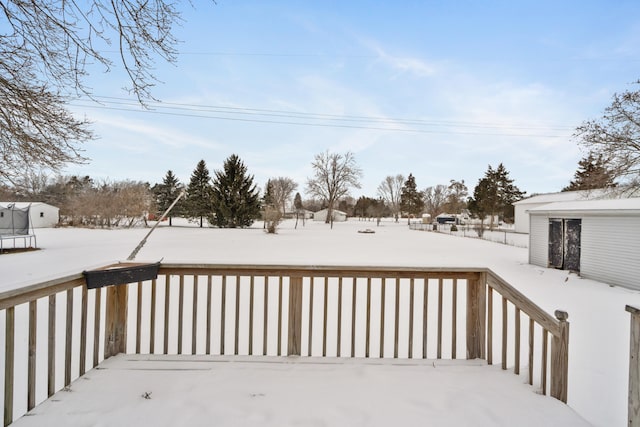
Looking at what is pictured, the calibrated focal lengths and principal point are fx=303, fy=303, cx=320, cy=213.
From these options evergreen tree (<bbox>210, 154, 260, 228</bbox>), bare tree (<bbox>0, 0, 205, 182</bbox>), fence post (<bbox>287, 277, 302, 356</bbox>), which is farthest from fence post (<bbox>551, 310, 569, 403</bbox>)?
evergreen tree (<bbox>210, 154, 260, 228</bbox>)

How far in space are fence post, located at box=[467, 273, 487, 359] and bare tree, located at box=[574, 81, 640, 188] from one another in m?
12.6

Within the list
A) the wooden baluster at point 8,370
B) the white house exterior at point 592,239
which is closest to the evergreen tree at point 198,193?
the white house exterior at point 592,239

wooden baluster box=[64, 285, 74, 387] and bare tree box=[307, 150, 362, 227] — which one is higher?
bare tree box=[307, 150, 362, 227]

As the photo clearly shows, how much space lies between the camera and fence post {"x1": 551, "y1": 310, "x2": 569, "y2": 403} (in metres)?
1.86

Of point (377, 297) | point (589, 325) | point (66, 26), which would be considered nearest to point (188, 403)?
point (66, 26)

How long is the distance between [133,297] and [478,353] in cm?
518

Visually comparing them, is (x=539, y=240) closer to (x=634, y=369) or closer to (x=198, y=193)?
(x=634, y=369)

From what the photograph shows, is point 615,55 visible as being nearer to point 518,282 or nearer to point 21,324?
point 518,282

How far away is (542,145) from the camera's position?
21609 mm

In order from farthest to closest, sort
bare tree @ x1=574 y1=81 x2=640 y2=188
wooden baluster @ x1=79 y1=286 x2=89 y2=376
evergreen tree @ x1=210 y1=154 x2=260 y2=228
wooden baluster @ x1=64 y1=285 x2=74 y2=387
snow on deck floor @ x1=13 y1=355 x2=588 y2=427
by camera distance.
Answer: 1. evergreen tree @ x1=210 y1=154 x2=260 y2=228
2. bare tree @ x1=574 y1=81 x2=640 y2=188
3. wooden baluster @ x1=79 y1=286 x2=89 y2=376
4. wooden baluster @ x1=64 y1=285 x2=74 y2=387
5. snow on deck floor @ x1=13 y1=355 x2=588 y2=427

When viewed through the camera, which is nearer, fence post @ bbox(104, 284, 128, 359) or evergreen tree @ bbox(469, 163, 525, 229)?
fence post @ bbox(104, 284, 128, 359)

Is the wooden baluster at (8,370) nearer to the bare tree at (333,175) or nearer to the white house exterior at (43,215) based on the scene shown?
the white house exterior at (43,215)

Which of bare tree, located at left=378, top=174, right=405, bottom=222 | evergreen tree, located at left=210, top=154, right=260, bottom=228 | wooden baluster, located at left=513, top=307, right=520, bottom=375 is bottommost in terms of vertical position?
wooden baluster, located at left=513, top=307, right=520, bottom=375

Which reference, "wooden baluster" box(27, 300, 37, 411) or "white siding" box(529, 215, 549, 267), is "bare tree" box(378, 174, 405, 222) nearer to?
"white siding" box(529, 215, 549, 267)
